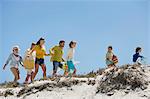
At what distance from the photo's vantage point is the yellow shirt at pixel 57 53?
19641 millimetres

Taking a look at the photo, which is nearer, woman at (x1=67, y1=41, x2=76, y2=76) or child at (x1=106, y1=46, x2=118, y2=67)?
woman at (x1=67, y1=41, x2=76, y2=76)

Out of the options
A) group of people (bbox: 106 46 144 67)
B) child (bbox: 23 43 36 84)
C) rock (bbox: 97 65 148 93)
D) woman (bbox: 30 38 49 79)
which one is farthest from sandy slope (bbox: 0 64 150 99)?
group of people (bbox: 106 46 144 67)

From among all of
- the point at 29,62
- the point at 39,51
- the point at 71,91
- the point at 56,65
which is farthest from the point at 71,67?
the point at 71,91

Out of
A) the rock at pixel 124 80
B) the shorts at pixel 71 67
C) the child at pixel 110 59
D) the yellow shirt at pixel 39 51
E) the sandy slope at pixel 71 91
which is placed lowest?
the sandy slope at pixel 71 91

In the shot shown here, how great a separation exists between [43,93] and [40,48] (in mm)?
3321

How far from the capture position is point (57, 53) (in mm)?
19688

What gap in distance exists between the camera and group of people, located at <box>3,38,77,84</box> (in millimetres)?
19203

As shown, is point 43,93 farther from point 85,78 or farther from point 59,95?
point 85,78

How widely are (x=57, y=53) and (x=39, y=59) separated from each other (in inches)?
34.1

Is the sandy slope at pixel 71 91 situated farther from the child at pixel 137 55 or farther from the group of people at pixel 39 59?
the child at pixel 137 55

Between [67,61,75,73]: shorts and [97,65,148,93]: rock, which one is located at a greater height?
[67,61,75,73]: shorts

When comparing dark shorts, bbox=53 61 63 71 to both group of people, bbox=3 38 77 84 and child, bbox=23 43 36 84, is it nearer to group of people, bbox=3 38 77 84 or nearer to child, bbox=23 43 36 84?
group of people, bbox=3 38 77 84

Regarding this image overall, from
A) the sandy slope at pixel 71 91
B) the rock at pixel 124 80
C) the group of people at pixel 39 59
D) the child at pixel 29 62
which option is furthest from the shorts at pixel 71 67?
the rock at pixel 124 80

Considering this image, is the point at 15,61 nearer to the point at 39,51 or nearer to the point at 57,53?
the point at 39,51
